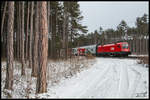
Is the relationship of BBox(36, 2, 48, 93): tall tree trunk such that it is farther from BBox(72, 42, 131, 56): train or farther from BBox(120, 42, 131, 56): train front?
BBox(120, 42, 131, 56): train front

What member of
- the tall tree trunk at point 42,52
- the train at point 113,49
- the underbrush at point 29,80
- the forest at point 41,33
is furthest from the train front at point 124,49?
the tall tree trunk at point 42,52

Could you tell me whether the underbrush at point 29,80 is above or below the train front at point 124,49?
below

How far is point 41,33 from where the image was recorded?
5477 mm

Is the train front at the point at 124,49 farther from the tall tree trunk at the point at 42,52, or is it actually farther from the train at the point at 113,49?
the tall tree trunk at the point at 42,52

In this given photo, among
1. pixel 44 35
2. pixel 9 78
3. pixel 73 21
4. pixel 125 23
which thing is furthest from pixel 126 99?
pixel 125 23

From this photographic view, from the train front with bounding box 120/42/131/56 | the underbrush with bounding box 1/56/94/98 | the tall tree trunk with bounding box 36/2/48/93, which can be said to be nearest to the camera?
the tall tree trunk with bounding box 36/2/48/93

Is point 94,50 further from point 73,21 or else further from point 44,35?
point 44,35

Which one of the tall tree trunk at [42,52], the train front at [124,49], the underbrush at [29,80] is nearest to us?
the tall tree trunk at [42,52]

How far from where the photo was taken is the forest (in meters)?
5.55

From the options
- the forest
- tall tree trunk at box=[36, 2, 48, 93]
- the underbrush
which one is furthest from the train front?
tall tree trunk at box=[36, 2, 48, 93]

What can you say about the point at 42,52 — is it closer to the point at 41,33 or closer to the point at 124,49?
the point at 41,33

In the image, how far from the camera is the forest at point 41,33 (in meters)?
5.55

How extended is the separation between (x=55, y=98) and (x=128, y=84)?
3284 millimetres

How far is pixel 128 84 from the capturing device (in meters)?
6.32
